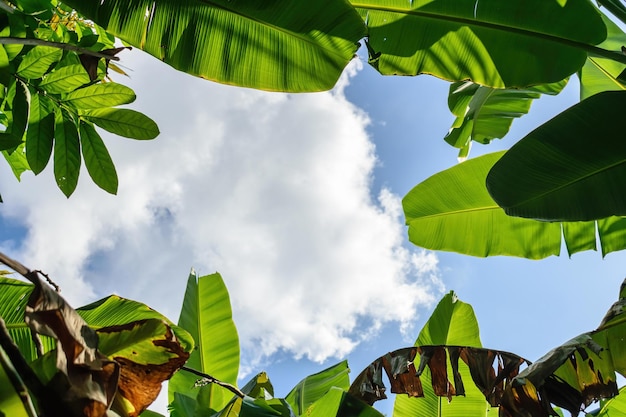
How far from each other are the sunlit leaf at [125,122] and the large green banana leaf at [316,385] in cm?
109

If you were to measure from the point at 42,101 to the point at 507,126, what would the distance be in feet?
8.12

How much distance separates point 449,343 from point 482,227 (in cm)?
67

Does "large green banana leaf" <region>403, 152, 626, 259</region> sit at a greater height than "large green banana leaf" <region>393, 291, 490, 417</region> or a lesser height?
greater

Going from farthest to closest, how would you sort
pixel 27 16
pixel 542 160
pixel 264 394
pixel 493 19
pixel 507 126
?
pixel 507 126 < pixel 493 19 < pixel 542 160 < pixel 27 16 < pixel 264 394

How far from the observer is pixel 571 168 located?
1640 millimetres

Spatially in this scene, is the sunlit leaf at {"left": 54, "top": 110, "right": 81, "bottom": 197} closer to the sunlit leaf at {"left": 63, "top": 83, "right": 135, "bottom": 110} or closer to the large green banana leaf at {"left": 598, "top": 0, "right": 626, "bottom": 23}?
the sunlit leaf at {"left": 63, "top": 83, "right": 135, "bottom": 110}

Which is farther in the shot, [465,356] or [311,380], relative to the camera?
[311,380]

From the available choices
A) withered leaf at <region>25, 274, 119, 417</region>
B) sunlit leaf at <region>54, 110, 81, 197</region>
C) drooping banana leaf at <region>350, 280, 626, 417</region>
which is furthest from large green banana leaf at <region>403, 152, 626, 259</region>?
withered leaf at <region>25, 274, 119, 417</region>

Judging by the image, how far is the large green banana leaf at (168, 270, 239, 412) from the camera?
1.67m

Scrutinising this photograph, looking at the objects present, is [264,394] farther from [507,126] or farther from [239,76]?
[507,126]

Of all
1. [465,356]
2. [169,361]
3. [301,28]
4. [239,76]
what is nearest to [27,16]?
[239,76]

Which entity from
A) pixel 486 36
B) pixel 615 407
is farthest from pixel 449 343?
pixel 486 36

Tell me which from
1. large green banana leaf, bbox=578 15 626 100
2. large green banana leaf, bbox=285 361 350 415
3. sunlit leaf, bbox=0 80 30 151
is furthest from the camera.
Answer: large green banana leaf, bbox=578 15 626 100

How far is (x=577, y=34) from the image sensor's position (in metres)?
1.72
